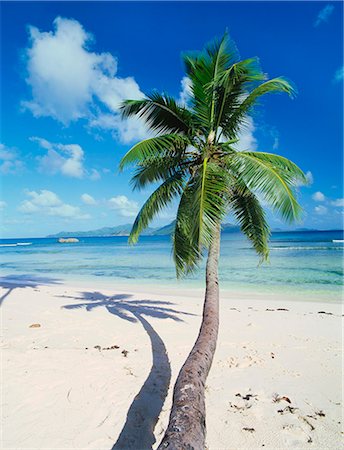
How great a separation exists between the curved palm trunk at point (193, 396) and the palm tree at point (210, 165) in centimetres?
17

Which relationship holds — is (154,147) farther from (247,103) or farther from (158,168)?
(247,103)

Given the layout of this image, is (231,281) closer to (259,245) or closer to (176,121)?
(259,245)

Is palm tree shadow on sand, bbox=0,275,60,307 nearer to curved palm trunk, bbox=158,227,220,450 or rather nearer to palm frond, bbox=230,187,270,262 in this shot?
palm frond, bbox=230,187,270,262

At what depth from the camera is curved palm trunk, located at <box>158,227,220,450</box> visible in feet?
7.46

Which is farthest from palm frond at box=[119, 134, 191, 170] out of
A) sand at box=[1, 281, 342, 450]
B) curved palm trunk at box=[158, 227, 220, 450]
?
sand at box=[1, 281, 342, 450]

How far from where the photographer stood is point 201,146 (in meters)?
6.71

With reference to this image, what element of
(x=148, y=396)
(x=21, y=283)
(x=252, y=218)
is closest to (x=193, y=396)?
(x=148, y=396)

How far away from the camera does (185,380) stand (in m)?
3.33

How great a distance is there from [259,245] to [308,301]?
6.87 metres

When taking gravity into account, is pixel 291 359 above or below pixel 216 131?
below

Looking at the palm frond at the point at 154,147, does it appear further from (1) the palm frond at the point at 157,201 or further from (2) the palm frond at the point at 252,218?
(2) the palm frond at the point at 252,218

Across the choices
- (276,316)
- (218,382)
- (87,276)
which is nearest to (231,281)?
(276,316)

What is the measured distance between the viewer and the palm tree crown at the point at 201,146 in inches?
241

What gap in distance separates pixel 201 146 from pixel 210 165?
3.58 ft
